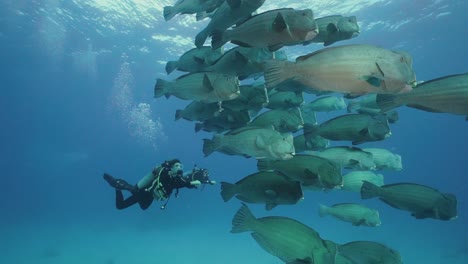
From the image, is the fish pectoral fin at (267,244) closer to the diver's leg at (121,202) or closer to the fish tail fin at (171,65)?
the fish tail fin at (171,65)

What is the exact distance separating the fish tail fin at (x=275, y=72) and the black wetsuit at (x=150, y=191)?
227 inches

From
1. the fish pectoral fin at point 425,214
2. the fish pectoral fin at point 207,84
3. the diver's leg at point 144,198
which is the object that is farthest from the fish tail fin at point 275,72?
the diver's leg at point 144,198

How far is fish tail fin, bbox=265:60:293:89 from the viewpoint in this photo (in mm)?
3206

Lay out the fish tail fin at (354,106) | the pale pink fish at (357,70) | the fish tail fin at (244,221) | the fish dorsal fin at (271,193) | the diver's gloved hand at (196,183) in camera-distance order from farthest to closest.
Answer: the diver's gloved hand at (196,183)
the fish tail fin at (354,106)
the fish dorsal fin at (271,193)
the fish tail fin at (244,221)
the pale pink fish at (357,70)

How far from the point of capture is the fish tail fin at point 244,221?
3648 mm

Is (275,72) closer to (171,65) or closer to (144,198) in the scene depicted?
(171,65)

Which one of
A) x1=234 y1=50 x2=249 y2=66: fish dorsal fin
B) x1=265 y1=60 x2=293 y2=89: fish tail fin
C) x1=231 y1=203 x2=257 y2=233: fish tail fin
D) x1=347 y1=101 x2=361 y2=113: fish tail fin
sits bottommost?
x1=231 y1=203 x2=257 y2=233: fish tail fin

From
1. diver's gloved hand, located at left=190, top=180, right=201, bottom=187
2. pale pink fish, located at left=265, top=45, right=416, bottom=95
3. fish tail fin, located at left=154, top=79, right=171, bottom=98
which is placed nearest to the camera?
pale pink fish, located at left=265, top=45, right=416, bottom=95

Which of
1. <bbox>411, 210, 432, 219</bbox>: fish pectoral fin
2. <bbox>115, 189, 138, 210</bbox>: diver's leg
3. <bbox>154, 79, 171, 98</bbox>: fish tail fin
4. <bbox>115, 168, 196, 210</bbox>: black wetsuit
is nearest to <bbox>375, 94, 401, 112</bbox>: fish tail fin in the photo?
<bbox>411, 210, 432, 219</bbox>: fish pectoral fin

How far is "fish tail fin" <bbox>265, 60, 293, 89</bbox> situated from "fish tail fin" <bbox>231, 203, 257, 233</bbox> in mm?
1344

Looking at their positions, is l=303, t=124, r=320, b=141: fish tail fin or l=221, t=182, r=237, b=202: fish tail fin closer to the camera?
l=221, t=182, r=237, b=202: fish tail fin

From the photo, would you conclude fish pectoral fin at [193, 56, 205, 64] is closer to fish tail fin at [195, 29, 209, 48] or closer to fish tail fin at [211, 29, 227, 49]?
fish tail fin at [195, 29, 209, 48]

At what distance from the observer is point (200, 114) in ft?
18.8

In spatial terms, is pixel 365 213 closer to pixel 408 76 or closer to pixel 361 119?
pixel 361 119
